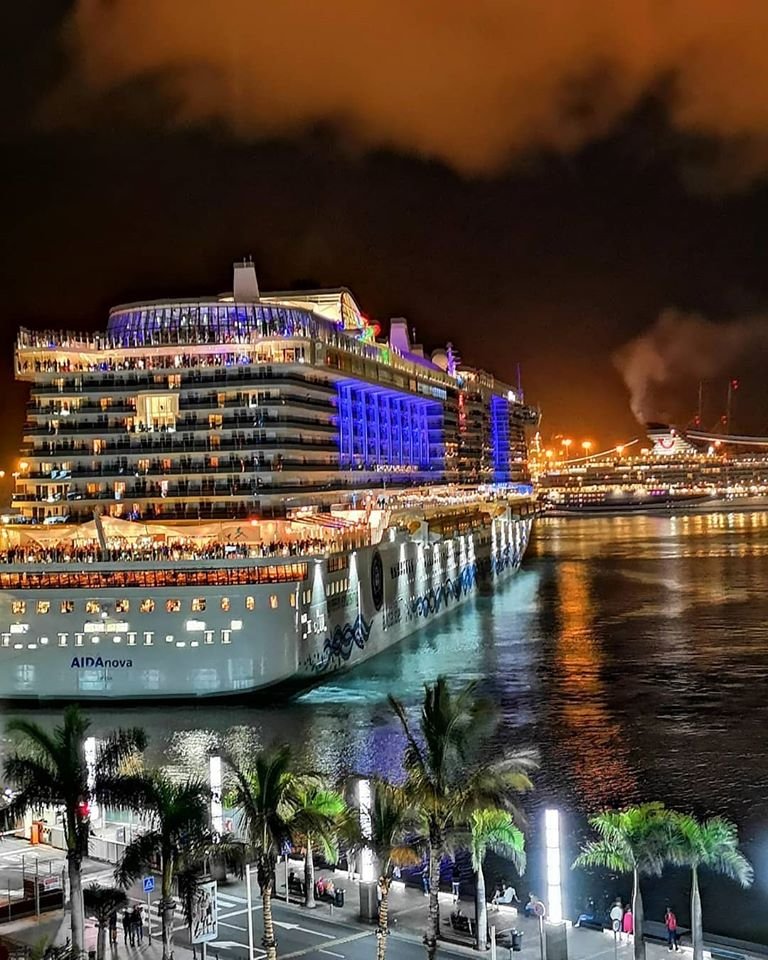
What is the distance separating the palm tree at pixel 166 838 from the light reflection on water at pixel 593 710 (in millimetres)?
9092

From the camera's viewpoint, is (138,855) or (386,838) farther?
(386,838)

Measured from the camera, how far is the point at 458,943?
16.2 meters

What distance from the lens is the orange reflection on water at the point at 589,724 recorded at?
27.5 m

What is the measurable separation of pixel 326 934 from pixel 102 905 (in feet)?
10.8

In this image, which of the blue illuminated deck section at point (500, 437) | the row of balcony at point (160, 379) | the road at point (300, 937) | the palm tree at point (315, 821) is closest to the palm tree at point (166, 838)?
the road at point (300, 937)

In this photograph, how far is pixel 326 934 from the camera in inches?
655

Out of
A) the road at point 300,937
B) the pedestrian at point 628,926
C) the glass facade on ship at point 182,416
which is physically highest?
the glass facade on ship at point 182,416

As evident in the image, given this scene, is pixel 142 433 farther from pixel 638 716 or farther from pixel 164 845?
pixel 164 845

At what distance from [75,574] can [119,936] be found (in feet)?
66.4

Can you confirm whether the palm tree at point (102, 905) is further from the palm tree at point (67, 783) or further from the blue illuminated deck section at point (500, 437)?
the blue illuminated deck section at point (500, 437)

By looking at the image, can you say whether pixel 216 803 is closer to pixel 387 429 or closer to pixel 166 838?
pixel 166 838

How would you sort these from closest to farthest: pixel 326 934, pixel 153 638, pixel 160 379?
pixel 326 934
pixel 153 638
pixel 160 379

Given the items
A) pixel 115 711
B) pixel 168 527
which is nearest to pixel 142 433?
pixel 168 527

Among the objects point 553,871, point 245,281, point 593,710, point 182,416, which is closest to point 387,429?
point 245,281
